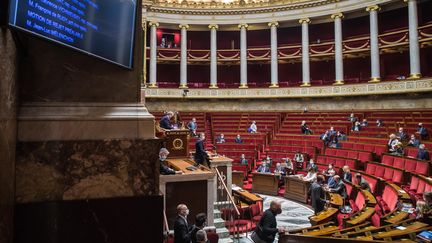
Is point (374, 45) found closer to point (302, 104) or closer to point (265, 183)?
point (302, 104)

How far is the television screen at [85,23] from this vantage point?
6.11 ft

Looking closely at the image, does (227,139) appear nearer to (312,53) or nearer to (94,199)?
(312,53)

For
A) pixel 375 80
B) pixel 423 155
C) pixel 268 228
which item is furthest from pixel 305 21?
pixel 268 228

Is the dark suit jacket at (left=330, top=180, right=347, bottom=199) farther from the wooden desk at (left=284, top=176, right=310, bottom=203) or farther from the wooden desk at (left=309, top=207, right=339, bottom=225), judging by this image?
the wooden desk at (left=284, top=176, right=310, bottom=203)

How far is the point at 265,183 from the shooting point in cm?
1412

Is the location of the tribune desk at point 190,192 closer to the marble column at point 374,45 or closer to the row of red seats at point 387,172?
the row of red seats at point 387,172

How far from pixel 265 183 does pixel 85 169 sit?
1244cm

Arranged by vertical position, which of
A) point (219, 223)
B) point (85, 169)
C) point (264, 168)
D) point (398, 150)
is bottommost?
point (219, 223)

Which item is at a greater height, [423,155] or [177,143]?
[177,143]

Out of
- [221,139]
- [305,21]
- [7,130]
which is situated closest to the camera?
[7,130]

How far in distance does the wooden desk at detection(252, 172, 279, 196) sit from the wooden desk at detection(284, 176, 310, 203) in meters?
0.50

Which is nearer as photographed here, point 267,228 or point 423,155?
point 267,228

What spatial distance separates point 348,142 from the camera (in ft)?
50.5

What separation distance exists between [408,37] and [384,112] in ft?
16.6
